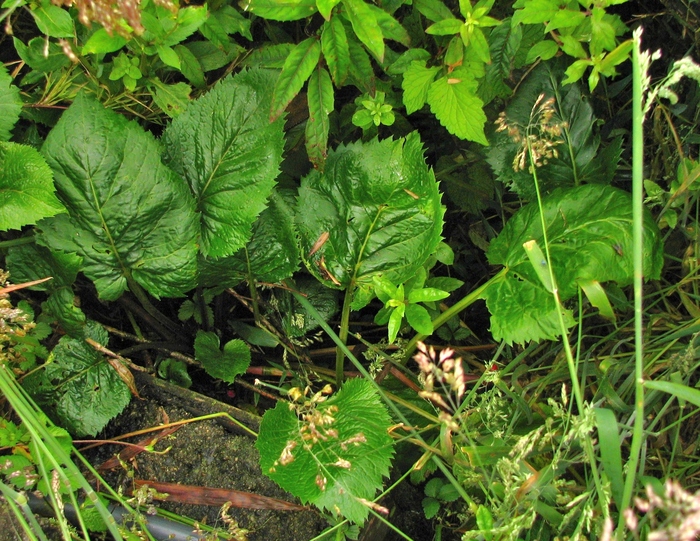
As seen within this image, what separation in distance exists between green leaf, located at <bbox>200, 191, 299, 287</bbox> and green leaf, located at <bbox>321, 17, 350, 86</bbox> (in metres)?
0.39

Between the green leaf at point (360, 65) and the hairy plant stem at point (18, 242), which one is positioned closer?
the green leaf at point (360, 65)

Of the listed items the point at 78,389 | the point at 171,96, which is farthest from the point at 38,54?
the point at 78,389

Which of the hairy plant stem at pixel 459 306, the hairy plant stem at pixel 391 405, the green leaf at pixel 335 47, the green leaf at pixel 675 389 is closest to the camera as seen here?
the green leaf at pixel 675 389

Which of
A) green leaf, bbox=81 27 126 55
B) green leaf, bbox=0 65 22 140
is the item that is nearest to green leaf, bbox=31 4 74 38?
green leaf, bbox=81 27 126 55

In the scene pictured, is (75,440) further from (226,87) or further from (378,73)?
(378,73)

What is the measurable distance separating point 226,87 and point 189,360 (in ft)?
2.53

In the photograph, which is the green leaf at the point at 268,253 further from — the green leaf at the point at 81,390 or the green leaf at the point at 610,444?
the green leaf at the point at 610,444

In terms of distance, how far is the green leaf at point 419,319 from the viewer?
1416 millimetres

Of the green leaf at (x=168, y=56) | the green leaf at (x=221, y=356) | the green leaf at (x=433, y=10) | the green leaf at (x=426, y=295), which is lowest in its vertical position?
the green leaf at (x=221, y=356)

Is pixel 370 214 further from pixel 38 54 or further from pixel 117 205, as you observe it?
pixel 38 54

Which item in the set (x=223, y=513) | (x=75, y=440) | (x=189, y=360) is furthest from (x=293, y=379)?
(x=75, y=440)

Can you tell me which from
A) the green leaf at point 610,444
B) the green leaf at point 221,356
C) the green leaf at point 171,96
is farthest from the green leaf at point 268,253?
the green leaf at point 610,444

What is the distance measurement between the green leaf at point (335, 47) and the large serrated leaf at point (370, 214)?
0.22m

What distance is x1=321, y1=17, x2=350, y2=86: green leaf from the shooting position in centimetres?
129
